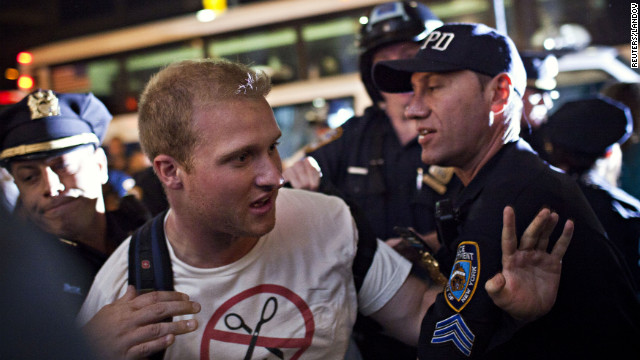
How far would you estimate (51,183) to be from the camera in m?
2.19

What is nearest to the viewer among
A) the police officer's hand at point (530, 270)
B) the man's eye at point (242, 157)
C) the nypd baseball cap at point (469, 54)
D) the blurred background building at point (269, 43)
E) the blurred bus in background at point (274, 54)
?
the police officer's hand at point (530, 270)

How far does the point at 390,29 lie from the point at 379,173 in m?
0.83

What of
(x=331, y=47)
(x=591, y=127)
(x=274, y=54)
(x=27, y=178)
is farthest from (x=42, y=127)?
(x=274, y=54)

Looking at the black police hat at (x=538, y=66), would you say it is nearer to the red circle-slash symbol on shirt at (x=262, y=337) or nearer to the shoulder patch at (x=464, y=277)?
the shoulder patch at (x=464, y=277)

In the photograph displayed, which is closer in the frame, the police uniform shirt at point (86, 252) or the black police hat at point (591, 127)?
the police uniform shirt at point (86, 252)

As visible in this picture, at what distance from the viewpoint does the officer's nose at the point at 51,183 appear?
2.19 m

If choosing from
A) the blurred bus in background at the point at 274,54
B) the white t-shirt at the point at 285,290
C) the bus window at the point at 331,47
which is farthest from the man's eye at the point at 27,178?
the bus window at the point at 331,47

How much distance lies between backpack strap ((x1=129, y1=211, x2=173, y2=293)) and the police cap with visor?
1.79 meters

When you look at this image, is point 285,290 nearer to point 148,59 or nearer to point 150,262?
point 150,262

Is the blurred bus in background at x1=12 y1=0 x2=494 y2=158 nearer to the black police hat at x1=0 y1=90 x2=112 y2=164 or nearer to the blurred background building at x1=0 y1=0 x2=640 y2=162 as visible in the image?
the blurred background building at x1=0 y1=0 x2=640 y2=162

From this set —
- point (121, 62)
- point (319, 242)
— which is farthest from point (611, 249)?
point (121, 62)

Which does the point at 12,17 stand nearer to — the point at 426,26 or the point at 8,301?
the point at 426,26

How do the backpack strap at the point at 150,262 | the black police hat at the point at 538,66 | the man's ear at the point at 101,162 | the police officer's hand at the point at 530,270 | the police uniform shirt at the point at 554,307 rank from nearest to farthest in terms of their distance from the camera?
1. the police officer's hand at the point at 530,270
2. the police uniform shirt at the point at 554,307
3. the backpack strap at the point at 150,262
4. the man's ear at the point at 101,162
5. the black police hat at the point at 538,66

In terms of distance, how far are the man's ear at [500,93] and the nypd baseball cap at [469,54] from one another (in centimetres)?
3
